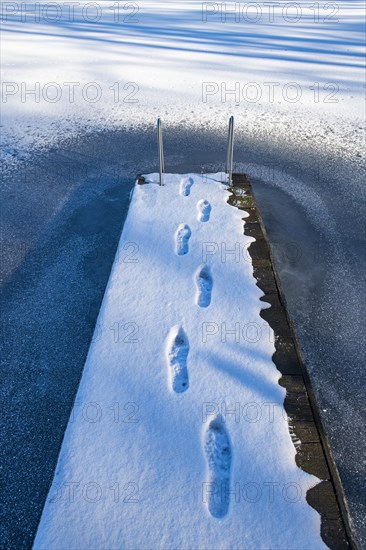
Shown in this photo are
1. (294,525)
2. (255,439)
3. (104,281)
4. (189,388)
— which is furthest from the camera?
(104,281)

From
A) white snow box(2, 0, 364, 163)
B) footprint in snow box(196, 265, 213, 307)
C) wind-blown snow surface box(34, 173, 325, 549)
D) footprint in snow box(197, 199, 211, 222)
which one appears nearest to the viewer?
wind-blown snow surface box(34, 173, 325, 549)

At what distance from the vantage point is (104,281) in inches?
142

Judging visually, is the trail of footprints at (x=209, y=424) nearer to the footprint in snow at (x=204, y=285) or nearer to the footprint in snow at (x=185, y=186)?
the footprint in snow at (x=204, y=285)

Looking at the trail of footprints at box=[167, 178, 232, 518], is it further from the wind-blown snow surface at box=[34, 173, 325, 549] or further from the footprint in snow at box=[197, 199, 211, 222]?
the footprint in snow at box=[197, 199, 211, 222]

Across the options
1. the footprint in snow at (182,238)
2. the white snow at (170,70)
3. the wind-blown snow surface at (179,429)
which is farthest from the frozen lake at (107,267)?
the white snow at (170,70)

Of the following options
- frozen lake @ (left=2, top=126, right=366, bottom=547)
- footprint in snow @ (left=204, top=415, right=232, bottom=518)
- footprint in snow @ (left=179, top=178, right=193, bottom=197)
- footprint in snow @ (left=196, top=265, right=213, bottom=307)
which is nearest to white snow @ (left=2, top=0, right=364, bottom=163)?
frozen lake @ (left=2, top=126, right=366, bottom=547)

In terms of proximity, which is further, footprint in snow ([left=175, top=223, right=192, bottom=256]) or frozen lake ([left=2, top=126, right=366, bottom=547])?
footprint in snow ([left=175, top=223, right=192, bottom=256])

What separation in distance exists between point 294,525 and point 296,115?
644 centimetres

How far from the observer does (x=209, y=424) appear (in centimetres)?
219

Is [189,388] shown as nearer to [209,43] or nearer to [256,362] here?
[256,362]

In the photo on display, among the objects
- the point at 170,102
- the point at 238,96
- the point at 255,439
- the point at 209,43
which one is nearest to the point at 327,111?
the point at 238,96

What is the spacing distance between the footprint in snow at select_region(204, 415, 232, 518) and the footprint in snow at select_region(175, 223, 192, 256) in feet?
5.43

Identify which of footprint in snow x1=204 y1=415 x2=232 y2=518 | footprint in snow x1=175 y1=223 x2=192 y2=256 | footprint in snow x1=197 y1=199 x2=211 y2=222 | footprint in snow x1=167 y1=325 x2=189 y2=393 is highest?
footprint in snow x1=197 y1=199 x2=211 y2=222

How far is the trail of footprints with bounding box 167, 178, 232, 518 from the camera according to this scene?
1894 mm
